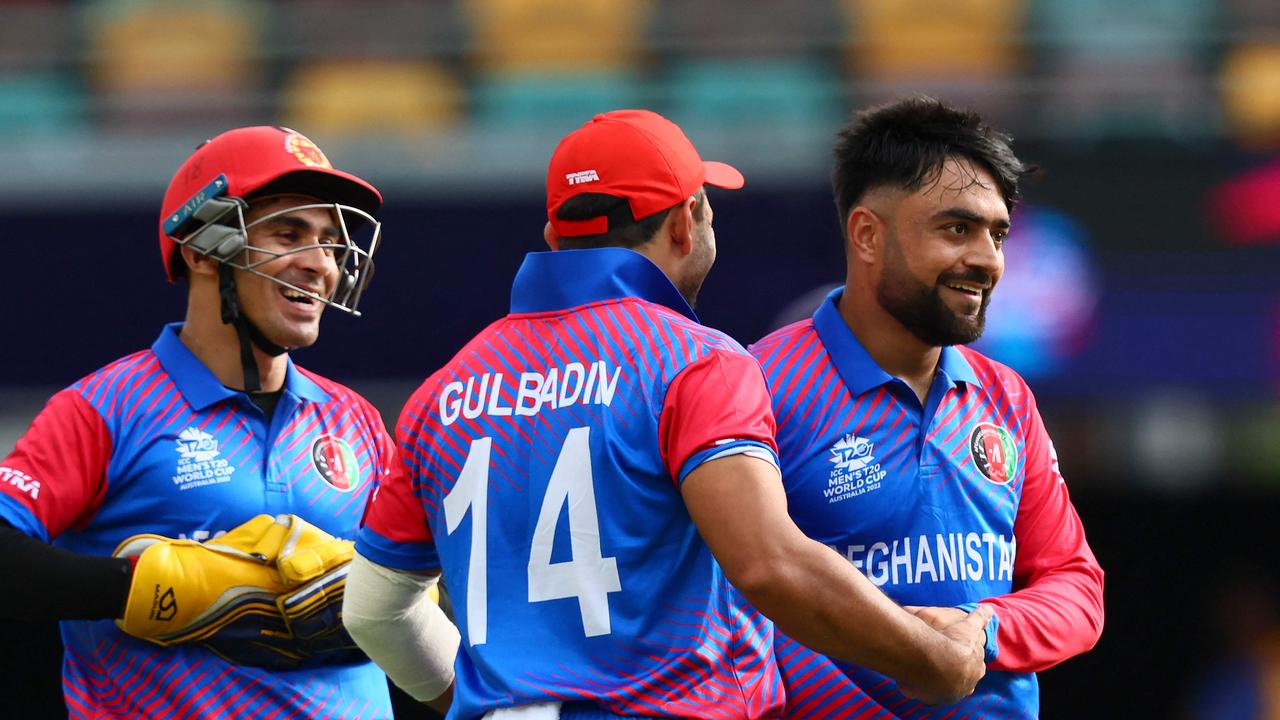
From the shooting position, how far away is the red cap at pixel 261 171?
3732mm

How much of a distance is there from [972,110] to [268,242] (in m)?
1.61

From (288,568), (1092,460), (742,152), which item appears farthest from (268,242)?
(1092,460)

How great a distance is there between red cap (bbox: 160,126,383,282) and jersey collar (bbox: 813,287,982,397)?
1.15 metres

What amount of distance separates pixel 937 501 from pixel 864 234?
580mm

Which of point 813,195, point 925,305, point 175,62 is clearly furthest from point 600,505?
point 175,62

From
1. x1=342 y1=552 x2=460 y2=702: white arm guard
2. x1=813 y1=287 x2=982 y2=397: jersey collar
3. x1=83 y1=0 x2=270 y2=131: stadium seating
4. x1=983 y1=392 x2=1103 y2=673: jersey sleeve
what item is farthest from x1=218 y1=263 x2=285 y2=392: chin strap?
x1=83 y1=0 x2=270 y2=131: stadium seating

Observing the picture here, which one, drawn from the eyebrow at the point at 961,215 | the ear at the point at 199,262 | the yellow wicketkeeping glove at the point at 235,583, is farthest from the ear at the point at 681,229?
the ear at the point at 199,262

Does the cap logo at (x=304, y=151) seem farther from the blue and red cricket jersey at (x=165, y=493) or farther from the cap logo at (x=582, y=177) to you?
the cap logo at (x=582, y=177)

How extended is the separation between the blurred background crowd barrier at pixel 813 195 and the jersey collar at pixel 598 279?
478 centimetres

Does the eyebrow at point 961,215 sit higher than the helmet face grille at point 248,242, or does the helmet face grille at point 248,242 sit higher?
the eyebrow at point 961,215

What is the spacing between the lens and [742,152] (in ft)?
26.4

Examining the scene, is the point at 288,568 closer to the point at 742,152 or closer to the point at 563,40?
the point at 742,152

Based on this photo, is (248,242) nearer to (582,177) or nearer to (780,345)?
(582,177)

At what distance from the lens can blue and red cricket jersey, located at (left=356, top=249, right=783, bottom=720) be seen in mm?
2619
